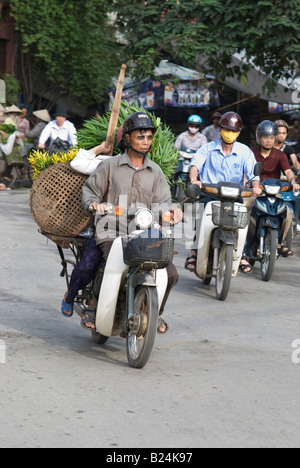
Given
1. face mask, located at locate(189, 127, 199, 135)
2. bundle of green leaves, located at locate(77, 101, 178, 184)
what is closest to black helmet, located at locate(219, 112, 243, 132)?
bundle of green leaves, located at locate(77, 101, 178, 184)

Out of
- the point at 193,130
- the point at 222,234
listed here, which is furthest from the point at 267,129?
the point at 193,130

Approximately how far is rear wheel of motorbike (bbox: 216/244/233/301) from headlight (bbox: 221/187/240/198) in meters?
0.52

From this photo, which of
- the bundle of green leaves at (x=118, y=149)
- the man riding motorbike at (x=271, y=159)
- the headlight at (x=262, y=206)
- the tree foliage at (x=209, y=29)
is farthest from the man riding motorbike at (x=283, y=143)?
the bundle of green leaves at (x=118, y=149)

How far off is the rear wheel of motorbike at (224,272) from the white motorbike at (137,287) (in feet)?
9.19

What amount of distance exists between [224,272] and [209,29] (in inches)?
323

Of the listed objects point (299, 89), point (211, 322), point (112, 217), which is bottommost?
point (211, 322)

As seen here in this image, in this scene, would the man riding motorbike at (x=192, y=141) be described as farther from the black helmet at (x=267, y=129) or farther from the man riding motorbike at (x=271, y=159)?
the black helmet at (x=267, y=129)

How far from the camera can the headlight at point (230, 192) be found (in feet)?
28.9

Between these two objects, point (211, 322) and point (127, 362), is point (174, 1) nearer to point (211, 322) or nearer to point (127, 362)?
point (211, 322)

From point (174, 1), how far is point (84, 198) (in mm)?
10498

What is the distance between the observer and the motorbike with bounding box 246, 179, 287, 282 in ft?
33.4

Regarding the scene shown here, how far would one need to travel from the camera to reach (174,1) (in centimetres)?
1584

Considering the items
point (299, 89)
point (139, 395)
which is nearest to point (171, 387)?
point (139, 395)

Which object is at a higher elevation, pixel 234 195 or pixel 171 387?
pixel 234 195
